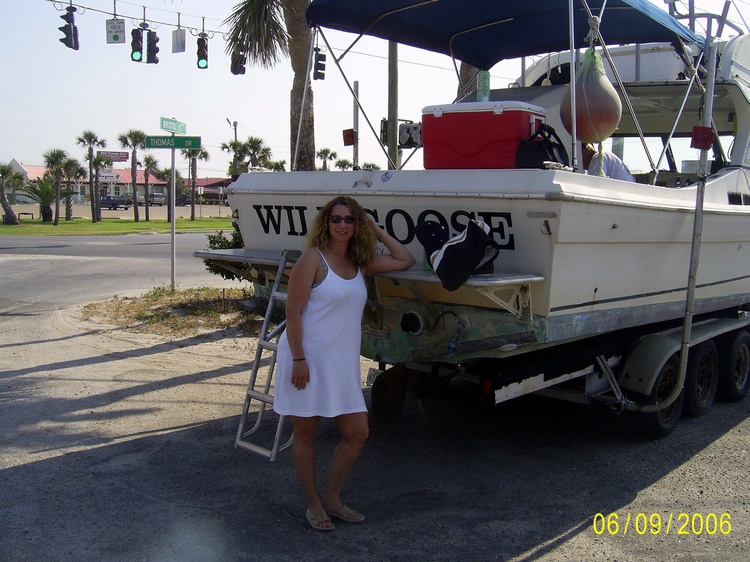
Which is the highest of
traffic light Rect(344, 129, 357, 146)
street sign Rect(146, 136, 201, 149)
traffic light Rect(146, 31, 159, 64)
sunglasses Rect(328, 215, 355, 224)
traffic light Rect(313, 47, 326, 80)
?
traffic light Rect(146, 31, 159, 64)

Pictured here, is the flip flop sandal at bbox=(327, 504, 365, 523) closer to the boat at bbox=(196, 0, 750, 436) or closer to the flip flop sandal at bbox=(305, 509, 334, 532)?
the flip flop sandal at bbox=(305, 509, 334, 532)

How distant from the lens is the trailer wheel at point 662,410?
539cm

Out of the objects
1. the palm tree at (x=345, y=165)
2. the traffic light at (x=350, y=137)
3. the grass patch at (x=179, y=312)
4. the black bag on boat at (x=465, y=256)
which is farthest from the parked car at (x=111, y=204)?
the black bag on boat at (x=465, y=256)

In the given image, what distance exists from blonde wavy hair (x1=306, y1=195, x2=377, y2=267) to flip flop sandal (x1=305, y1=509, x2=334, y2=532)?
140 centimetres

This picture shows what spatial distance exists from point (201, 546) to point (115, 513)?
0.68 meters

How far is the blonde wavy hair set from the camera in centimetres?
402

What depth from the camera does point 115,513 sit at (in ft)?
13.5

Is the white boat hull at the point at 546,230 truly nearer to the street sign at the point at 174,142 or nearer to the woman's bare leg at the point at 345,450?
the woman's bare leg at the point at 345,450

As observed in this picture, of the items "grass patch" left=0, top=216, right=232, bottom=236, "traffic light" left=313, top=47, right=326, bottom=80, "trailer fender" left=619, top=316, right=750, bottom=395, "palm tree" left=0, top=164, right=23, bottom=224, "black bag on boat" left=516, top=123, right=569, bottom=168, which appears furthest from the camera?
"palm tree" left=0, top=164, right=23, bottom=224

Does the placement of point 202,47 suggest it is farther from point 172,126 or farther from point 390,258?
point 390,258

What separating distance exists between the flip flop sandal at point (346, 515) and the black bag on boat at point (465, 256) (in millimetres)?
1381

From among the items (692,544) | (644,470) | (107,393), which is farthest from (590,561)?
(107,393)

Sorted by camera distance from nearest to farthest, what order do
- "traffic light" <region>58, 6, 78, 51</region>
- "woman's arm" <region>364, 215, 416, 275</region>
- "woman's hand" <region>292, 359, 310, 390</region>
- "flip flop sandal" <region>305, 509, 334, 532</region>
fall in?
1. "woman's hand" <region>292, 359, 310, 390</region>
2. "flip flop sandal" <region>305, 509, 334, 532</region>
3. "woman's arm" <region>364, 215, 416, 275</region>
4. "traffic light" <region>58, 6, 78, 51</region>
